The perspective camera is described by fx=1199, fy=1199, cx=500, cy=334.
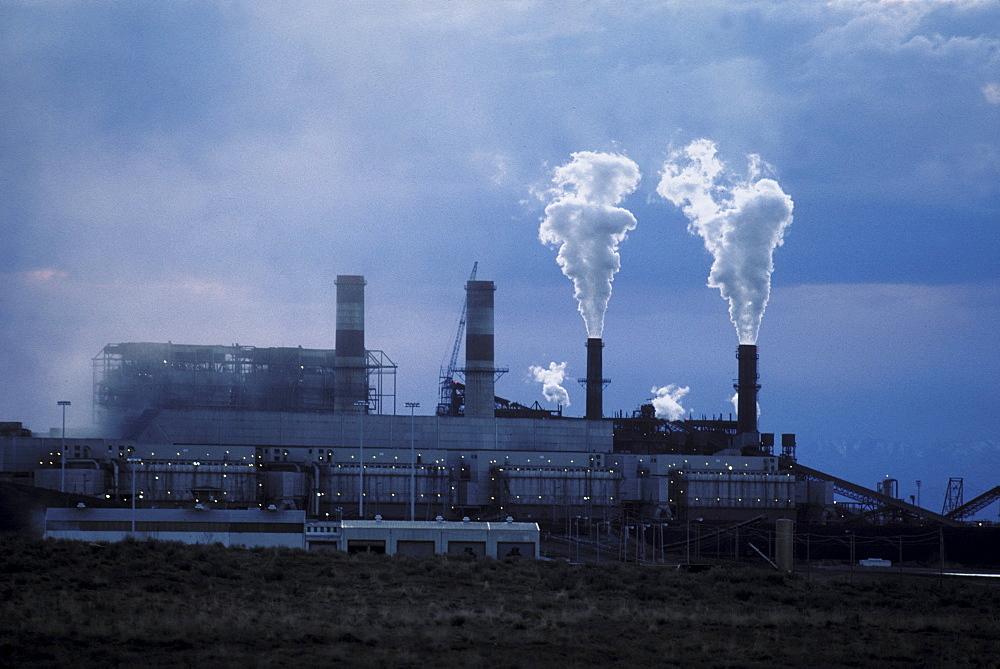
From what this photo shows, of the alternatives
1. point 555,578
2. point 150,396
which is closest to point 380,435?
point 150,396

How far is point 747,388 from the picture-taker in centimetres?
10312

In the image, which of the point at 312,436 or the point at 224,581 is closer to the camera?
the point at 224,581

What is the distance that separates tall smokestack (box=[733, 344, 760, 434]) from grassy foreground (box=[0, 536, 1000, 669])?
178ft

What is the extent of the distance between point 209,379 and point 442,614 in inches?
2986

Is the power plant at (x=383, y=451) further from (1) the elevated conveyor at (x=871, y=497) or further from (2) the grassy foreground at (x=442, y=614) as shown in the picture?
(2) the grassy foreground at (x=442, y=614)

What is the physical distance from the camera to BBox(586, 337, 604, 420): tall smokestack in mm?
105562

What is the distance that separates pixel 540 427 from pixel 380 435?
44.9 ft

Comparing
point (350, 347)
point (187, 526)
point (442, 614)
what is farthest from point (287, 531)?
point (350, 347)

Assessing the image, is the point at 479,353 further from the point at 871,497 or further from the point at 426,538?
the point at 426,538

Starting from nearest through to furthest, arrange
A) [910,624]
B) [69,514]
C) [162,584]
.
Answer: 1. [910,624]
2. [162,584]
3. [69,514]

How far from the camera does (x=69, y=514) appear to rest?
179ft

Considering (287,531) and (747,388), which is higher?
(747,388)

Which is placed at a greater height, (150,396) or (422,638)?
(150,396)

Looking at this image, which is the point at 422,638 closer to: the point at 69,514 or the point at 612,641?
the point at 612,641
